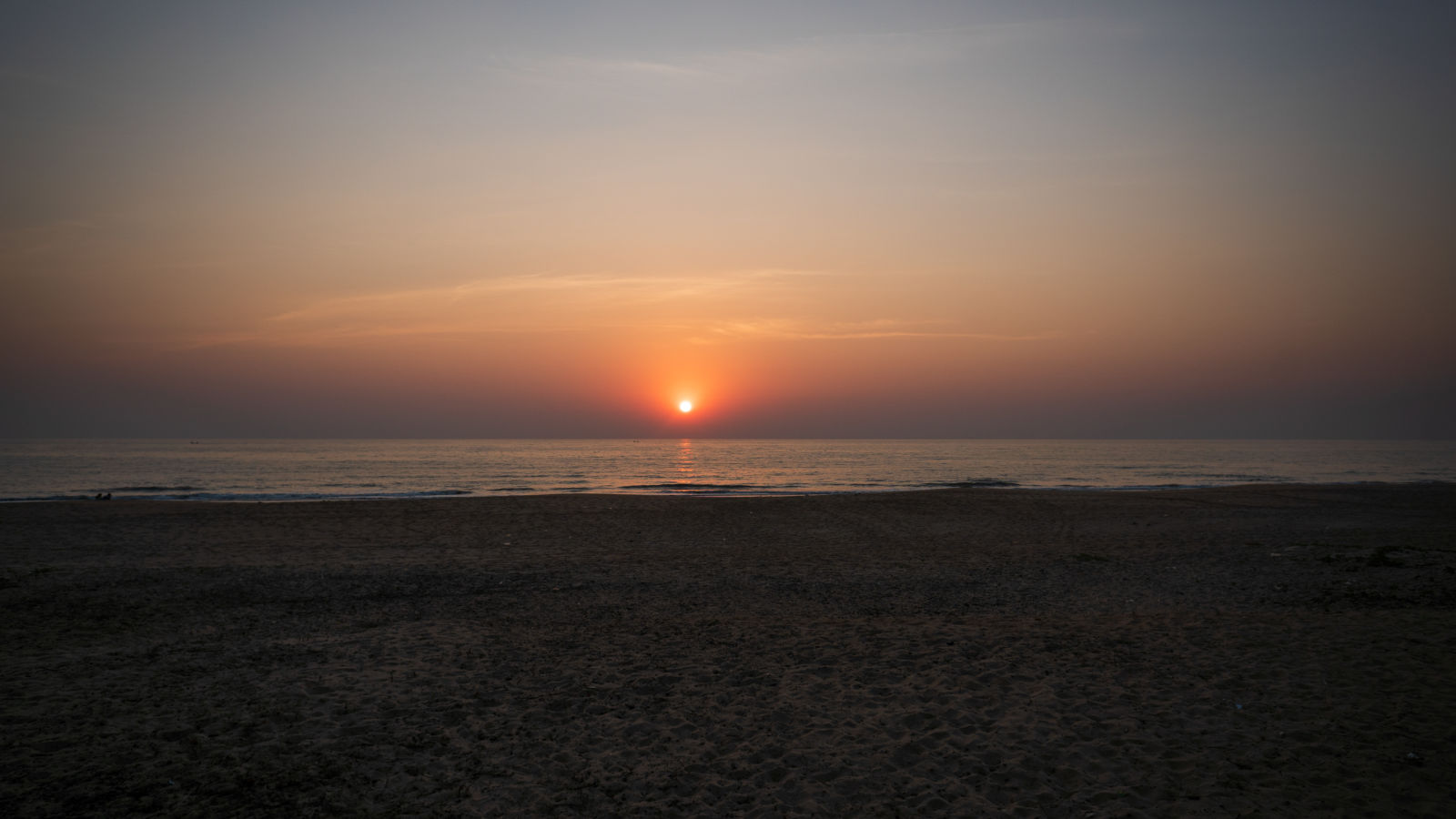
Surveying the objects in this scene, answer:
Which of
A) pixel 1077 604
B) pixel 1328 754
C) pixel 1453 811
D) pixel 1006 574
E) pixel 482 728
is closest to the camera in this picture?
pixel 1453 811

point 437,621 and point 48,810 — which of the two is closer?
point 48,810

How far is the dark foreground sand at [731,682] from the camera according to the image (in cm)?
651

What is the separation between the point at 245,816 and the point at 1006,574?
15261 millimetres

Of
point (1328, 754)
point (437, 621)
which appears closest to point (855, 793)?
point (1328, 754)

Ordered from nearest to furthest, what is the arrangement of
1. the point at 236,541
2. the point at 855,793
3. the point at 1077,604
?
1. the point at 855,793
2. the point at 1077,604
3. the point at 236,541

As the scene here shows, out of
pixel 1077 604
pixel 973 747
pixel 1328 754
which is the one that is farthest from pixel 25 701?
pixel 1077 604

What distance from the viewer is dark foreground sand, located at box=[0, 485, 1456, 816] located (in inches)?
256

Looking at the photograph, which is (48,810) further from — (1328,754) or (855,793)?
(1328,754)

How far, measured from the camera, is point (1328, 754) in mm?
6957

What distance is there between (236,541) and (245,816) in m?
19.3

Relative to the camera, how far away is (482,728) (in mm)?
7898

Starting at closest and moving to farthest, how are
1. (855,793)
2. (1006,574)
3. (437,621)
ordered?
(855,793) < (437,621) < (1006,574)

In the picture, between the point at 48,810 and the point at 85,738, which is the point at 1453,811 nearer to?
the point at 48,810

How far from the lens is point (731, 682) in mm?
9336
